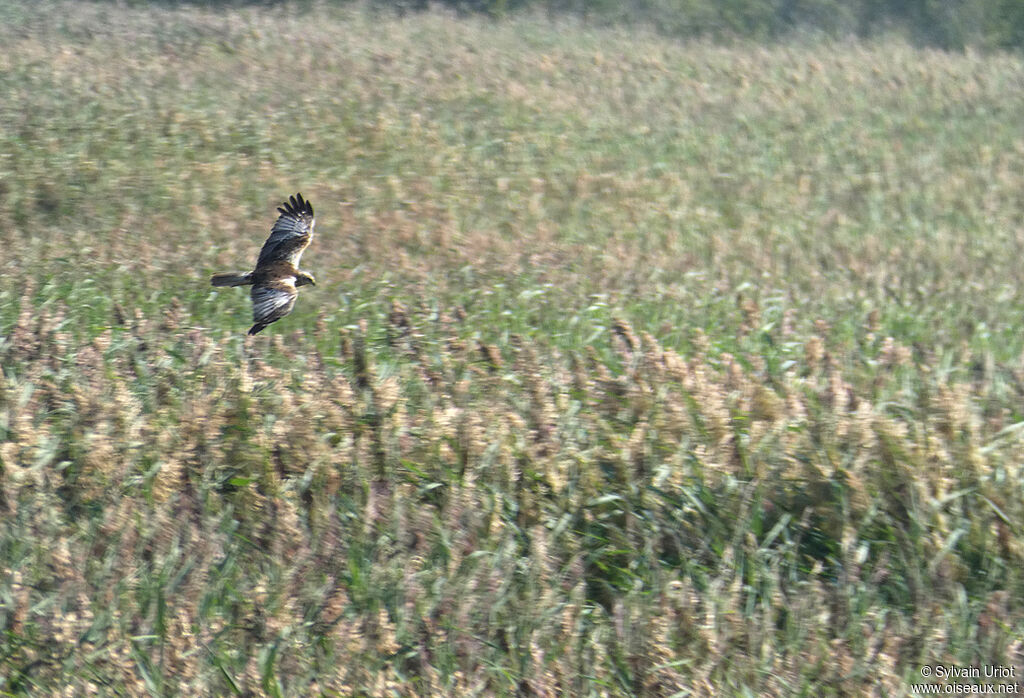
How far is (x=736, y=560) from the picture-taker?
12.0ft

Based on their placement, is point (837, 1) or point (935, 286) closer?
point (935, 286)

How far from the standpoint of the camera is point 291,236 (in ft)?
15.7

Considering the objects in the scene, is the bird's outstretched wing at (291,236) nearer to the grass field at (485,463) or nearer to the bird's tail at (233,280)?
the bird's tail at (233,280)

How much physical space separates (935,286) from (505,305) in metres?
3.74

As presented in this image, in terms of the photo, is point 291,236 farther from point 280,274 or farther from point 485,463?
point 485,463

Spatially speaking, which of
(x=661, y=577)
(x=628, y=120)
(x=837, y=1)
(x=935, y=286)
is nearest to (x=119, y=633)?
(x=661, y=577)

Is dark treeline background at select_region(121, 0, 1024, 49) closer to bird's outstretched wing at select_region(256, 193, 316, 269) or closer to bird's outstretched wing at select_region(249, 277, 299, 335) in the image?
Answer: bird's outstretched wing at select_region(256, 193, 316, 269)

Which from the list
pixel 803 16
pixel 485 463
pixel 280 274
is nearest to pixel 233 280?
pixel 280 274

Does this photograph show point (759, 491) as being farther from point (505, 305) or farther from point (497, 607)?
point (505, 305)

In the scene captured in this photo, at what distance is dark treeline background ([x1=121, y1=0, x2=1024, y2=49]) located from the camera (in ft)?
58.6

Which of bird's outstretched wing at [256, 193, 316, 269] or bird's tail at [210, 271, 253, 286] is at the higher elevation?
bird's outstretched wing at [256, 193, 316, 269]

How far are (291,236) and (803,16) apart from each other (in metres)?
16.6

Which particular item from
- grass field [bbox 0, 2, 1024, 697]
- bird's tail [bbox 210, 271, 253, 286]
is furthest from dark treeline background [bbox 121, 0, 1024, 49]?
bird's tail [bbox 210, 271, 253, 286]

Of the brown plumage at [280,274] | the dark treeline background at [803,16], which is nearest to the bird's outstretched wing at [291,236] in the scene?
the brown plumage at [280,274]
